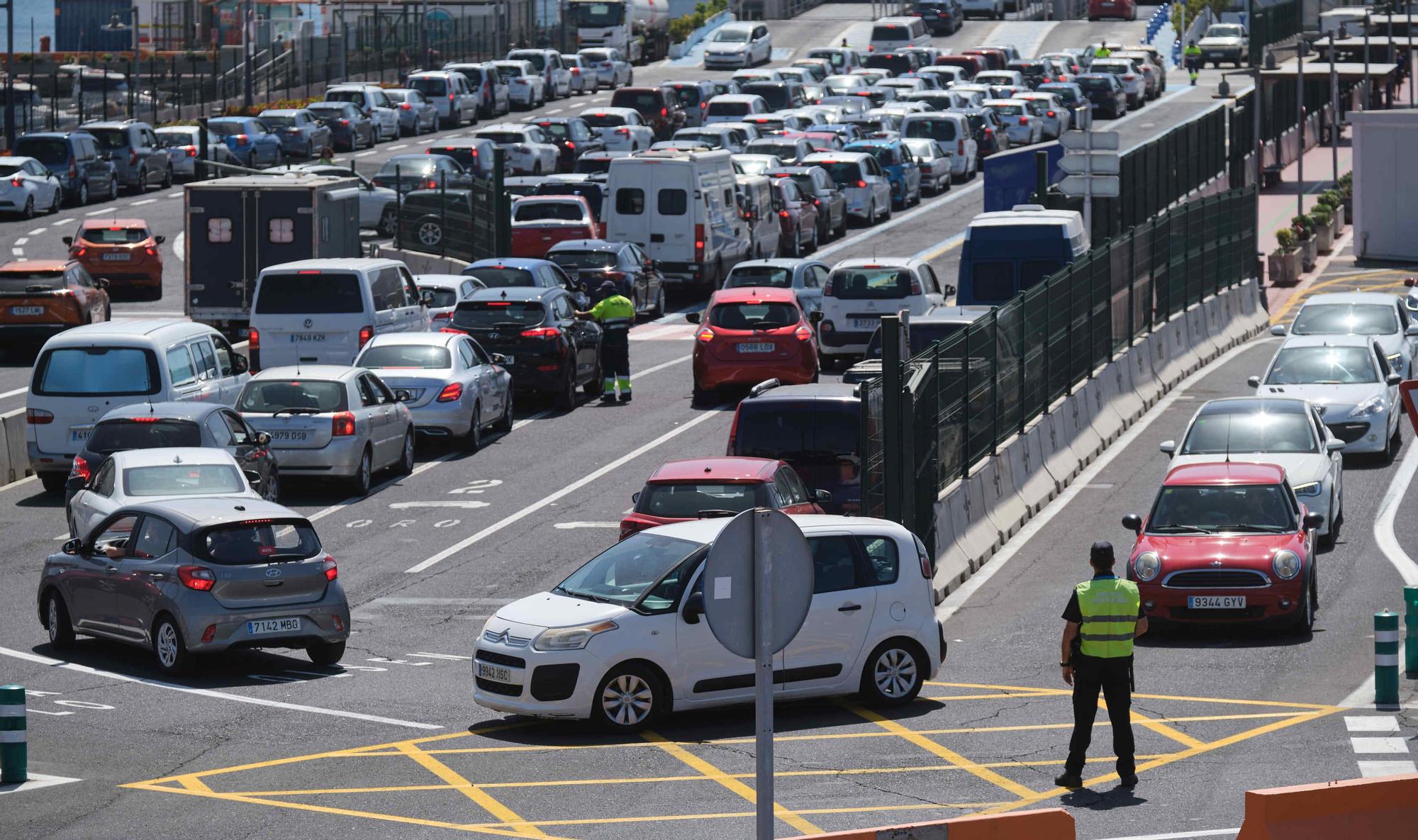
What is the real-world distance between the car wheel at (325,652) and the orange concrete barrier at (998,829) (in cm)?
932

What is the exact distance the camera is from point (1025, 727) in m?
15.7

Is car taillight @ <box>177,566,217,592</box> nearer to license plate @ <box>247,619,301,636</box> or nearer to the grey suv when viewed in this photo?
license plate @ <box>247,619,301,636</box>

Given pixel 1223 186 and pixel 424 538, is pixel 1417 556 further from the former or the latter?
pixel 1223 186

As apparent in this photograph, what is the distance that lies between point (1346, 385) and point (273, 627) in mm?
15033

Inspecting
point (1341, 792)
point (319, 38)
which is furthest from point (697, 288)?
point (319, 38)

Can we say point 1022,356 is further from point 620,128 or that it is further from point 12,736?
point 620,128

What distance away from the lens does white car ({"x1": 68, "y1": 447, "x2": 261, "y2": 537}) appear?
20859 millimetres

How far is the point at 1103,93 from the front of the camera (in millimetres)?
74250

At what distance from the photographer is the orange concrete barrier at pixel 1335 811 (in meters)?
10.0

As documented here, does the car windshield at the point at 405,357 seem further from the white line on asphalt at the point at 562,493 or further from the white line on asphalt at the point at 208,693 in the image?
the white line on asphalt at the point at 208,693

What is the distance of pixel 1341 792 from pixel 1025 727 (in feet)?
17.7

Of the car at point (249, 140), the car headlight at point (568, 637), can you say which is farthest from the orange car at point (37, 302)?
the car at point (249, 140)

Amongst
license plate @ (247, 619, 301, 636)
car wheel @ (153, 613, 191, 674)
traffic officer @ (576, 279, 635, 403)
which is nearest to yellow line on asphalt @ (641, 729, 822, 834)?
license plate @ (247, 619, 301, 636)

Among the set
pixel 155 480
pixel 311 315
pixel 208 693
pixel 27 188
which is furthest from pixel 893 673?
pixel 27 188
